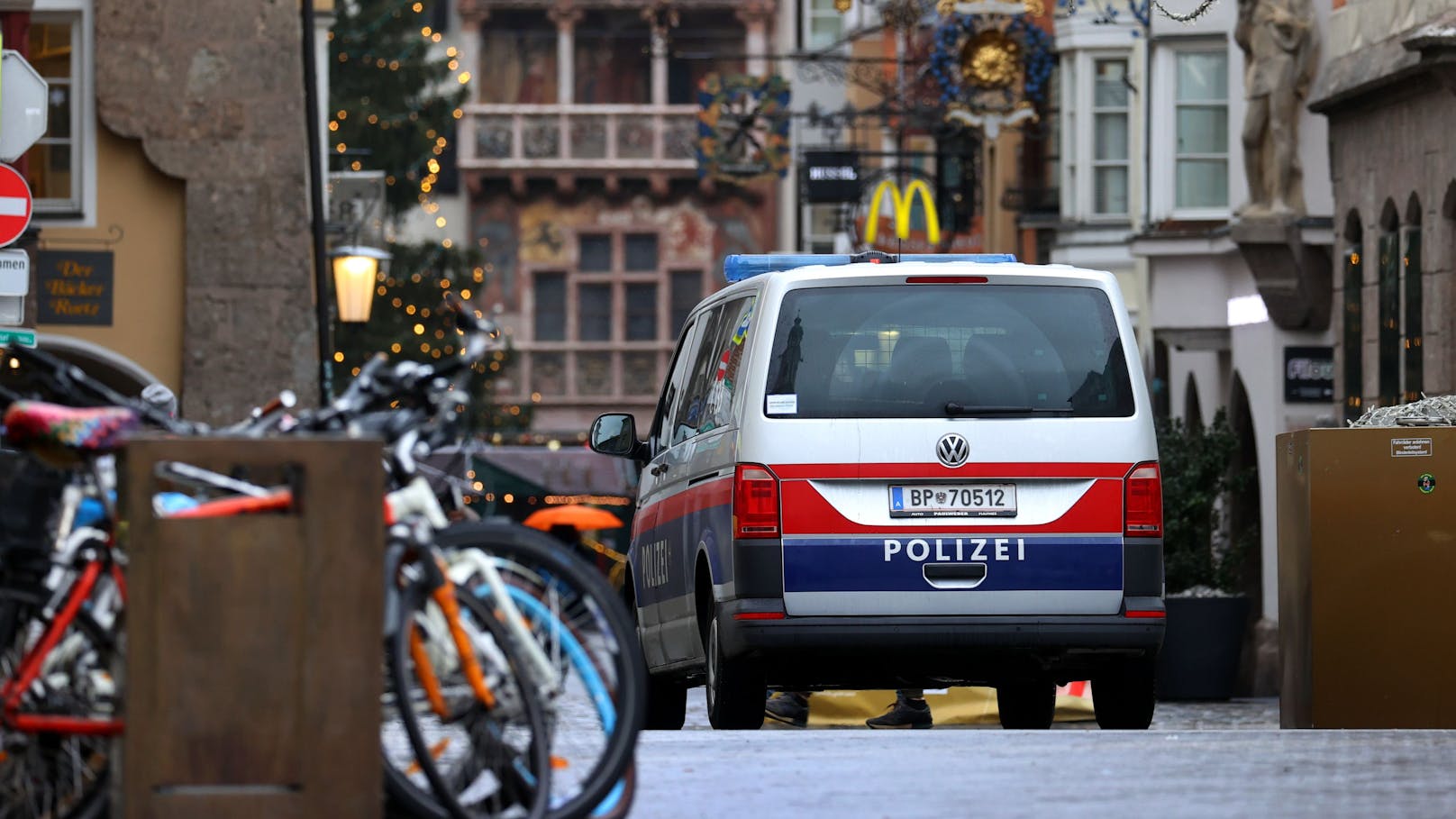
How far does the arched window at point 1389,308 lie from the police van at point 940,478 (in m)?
10.7

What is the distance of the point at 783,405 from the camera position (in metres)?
10.6

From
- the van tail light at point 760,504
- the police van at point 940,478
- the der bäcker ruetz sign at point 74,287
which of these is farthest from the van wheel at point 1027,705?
the der bäcker ruetz sign at point 74,287

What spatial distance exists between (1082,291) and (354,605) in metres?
5.50

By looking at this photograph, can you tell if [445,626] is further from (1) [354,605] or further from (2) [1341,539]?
(2) [1341,539]

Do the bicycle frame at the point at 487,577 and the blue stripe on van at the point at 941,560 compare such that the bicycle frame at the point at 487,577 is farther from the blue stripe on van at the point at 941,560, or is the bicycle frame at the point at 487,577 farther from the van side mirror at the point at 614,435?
the van side mirror at the point at 614,435

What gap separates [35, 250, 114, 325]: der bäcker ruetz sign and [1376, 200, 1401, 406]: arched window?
9755 mm

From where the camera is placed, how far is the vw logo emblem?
10586 mm

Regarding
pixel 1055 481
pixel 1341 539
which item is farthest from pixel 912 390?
pixel 1341 539

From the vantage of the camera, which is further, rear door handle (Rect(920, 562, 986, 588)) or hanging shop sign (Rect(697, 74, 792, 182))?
hanging shop sign (Rect(697, 74, 792, 182))

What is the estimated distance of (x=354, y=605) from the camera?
5781mm

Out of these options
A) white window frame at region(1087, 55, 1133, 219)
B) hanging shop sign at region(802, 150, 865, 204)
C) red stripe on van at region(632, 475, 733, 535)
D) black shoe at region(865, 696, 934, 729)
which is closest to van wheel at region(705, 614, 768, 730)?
red stripe on van at region(632, 475, 733, 535)

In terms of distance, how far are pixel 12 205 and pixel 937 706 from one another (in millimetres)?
6297

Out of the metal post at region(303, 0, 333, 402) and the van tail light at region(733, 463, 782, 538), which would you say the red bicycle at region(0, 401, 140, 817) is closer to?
the van tail light at region(733, 463, 782, 538)

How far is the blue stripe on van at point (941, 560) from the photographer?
10594mm
